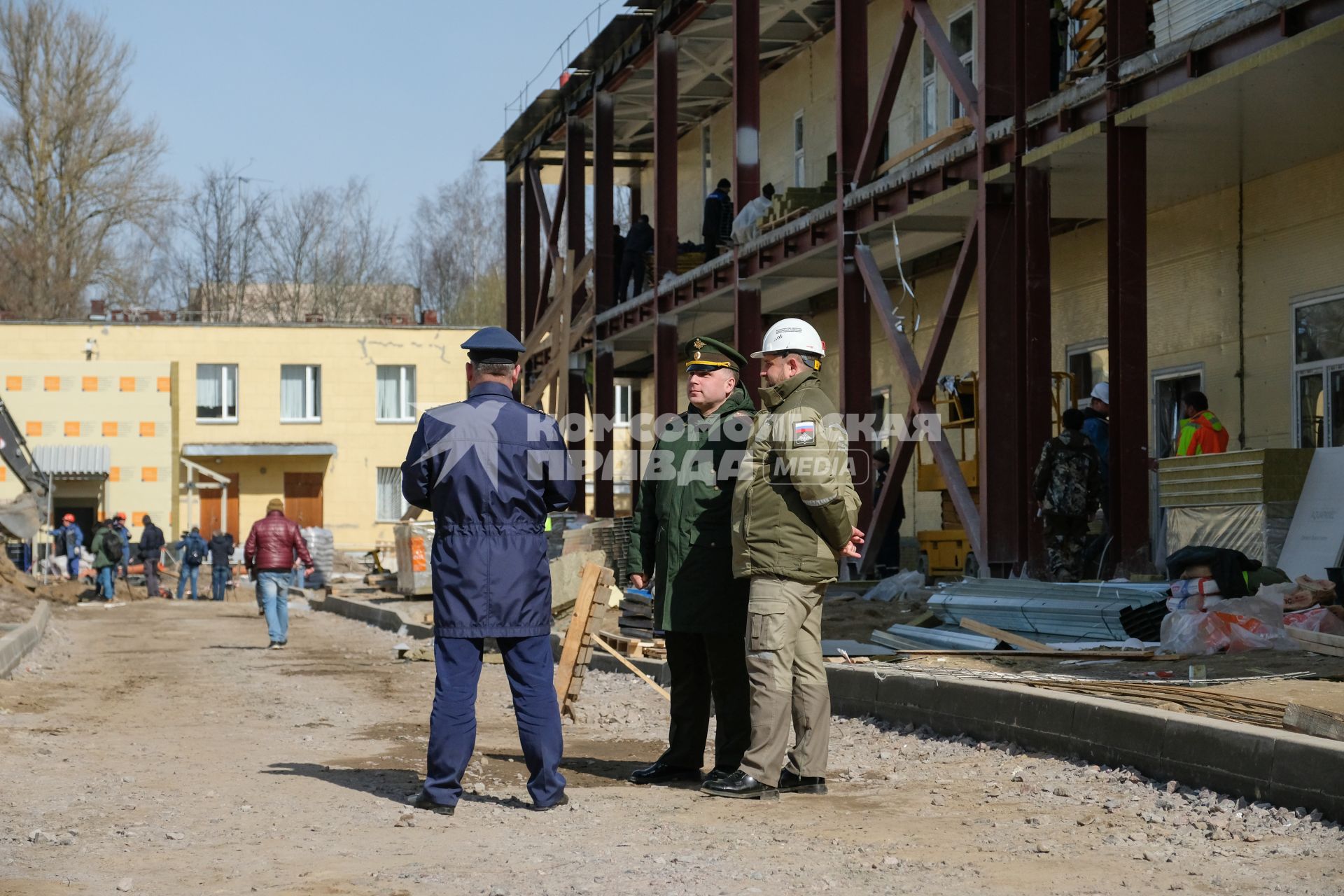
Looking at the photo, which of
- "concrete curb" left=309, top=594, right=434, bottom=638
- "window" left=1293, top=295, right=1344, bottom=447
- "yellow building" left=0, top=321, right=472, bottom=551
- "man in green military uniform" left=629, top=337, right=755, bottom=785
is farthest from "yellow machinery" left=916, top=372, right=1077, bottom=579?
"yellow building" left=0, top=321, right=472, bottom=551

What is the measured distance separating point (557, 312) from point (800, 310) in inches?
203

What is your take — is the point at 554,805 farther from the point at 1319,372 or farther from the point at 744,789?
the point at 1319,372

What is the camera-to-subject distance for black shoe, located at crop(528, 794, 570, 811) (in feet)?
21.5

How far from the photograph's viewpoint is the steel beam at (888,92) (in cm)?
1706

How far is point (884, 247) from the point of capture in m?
20.4

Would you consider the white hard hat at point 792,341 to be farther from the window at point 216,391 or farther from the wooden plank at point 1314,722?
the window at point 216,391

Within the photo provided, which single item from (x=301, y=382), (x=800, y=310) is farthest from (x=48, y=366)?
(x=800, y=310)

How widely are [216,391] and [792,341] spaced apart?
4476 centimetres

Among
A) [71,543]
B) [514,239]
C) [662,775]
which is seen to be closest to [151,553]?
[71,543]

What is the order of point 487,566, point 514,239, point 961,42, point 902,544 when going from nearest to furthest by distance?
point 487,566, point 961,42, point 902,544, point 514,239

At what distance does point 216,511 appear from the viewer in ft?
158

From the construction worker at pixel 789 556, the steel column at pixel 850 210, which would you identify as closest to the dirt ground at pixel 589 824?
the construction worker at pixel 789 556

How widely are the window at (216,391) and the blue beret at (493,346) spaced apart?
4400 cm

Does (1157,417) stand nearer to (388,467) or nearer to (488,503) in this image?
(488,503)
